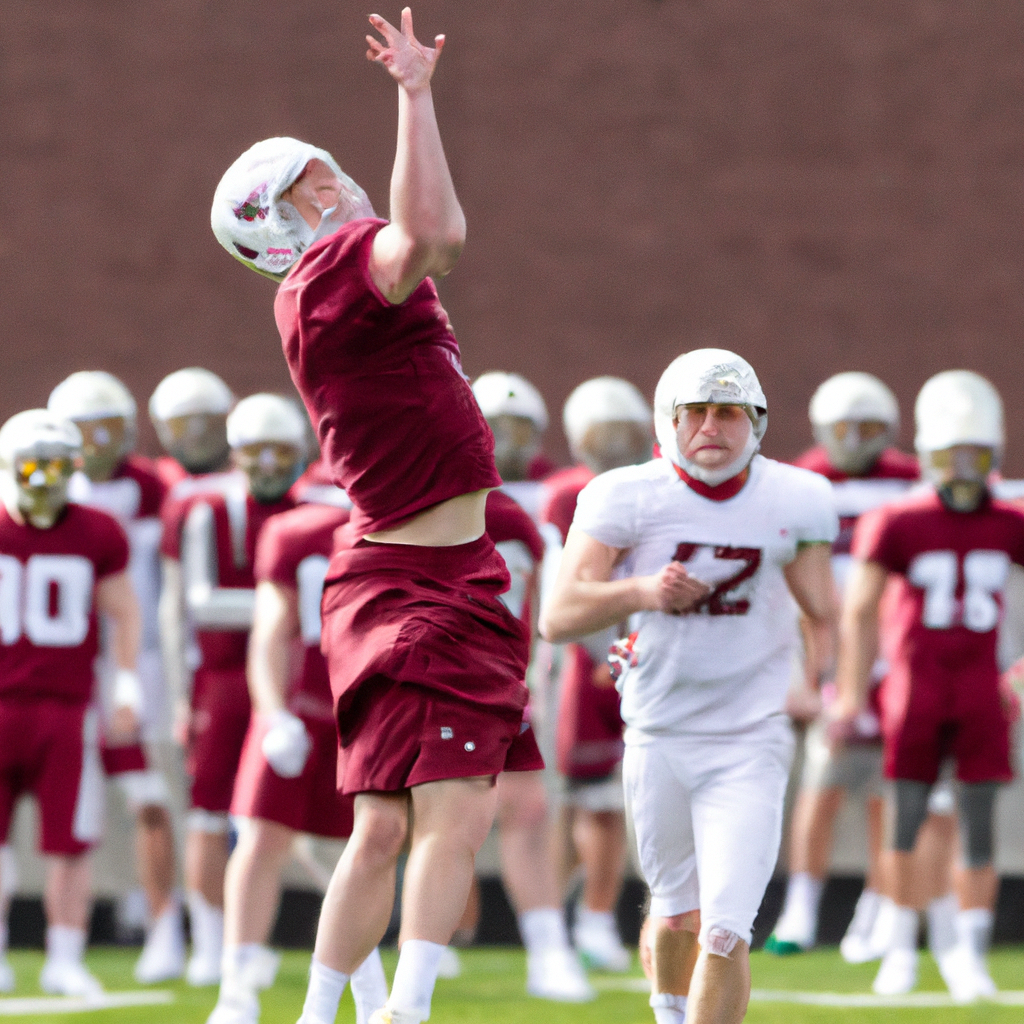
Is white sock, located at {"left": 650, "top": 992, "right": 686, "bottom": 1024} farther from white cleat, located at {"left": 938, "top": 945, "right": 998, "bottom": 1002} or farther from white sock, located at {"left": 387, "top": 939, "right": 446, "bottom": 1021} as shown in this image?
white cleat, located at {"left": 938, "top": 945, "right": 998, "bottom": 1002}

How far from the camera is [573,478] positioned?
7.69 meters

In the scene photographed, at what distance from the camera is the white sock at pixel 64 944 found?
677cm

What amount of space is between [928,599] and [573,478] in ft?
4.85

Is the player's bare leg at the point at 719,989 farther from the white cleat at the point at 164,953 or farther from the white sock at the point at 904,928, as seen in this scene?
the white cleat at the point at 164,953

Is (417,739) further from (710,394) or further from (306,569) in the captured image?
(306,569)

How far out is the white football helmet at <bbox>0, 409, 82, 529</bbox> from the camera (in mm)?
6672

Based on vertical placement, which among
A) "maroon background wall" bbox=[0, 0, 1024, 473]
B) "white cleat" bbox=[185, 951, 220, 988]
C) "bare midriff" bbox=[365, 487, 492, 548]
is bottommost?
"white cleat" bbox=[185, 951, 220, 988]

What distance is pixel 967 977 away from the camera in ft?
21.8

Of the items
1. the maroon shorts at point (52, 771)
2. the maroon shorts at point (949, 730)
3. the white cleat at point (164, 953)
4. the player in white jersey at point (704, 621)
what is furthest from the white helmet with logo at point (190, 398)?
the player in white jersey at point (704, 621)

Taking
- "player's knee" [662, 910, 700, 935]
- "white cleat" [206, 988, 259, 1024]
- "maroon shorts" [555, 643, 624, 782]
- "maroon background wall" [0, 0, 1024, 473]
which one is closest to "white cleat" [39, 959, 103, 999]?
"white cleat" [206, 988, 259, 1024]

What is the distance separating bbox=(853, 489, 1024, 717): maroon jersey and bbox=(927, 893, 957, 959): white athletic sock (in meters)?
0.74

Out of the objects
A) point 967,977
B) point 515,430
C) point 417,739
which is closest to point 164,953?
point 515,430

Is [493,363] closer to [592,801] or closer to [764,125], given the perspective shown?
[764,125]

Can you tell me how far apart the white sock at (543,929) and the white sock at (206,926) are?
3.73 ft
